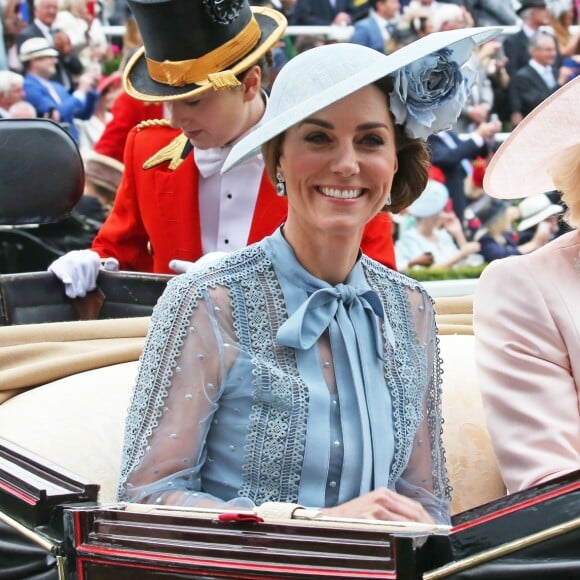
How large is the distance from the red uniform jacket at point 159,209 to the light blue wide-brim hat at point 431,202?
403cm

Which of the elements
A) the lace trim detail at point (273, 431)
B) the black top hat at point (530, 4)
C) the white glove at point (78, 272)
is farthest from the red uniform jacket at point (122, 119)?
the black top hat at point (530, 4)

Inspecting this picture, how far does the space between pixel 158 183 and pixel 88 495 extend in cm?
175

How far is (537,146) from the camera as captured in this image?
208 centimetres

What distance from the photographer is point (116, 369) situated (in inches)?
100

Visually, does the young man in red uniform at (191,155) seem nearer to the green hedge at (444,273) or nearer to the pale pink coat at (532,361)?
the pale pink coat at (532,361)

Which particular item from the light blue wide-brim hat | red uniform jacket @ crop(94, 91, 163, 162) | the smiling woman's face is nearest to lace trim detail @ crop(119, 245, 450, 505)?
the smiling woman's face

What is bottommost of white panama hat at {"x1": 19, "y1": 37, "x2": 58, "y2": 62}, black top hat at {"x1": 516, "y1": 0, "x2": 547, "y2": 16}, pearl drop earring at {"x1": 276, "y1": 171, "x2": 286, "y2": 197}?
black top hat at {"x1": 516, "y1": 0, "x2": 547, "y2": 16}

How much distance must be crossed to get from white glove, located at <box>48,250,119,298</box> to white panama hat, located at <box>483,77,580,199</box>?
1175mm

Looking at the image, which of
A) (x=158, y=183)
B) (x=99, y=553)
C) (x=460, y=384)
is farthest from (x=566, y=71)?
(x=99, y=553)

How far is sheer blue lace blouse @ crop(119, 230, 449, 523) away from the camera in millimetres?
1832

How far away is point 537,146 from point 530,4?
21.4 ft

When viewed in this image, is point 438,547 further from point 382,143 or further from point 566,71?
point 566,71

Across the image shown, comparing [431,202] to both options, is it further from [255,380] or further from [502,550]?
[502,550]

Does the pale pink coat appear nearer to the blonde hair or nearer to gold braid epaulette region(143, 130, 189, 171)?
the blonde hair
